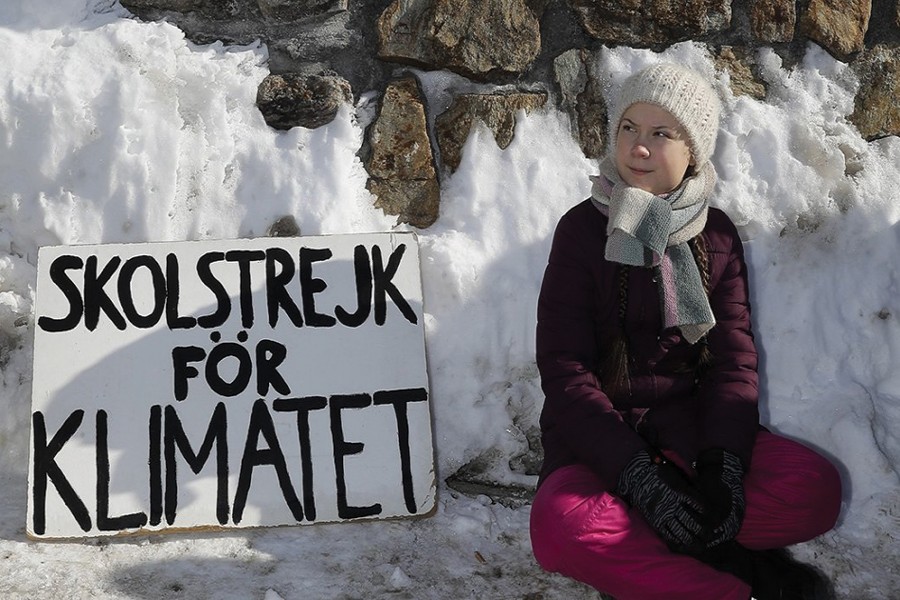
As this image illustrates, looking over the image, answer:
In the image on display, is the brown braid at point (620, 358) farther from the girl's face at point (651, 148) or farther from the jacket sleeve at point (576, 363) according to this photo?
the girl's face at point (651, 148)

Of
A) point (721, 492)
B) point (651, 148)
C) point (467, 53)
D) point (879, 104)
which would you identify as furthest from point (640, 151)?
point (879, 104)

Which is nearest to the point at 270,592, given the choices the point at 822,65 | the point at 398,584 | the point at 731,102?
the point at 398,584

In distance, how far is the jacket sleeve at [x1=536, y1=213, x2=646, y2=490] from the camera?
1.71 m

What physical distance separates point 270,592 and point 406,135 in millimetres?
Result: 1109

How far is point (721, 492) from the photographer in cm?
166

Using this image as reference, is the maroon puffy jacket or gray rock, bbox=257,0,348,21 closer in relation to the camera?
the maroon puffy jacket

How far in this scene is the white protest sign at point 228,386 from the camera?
6.80 feet

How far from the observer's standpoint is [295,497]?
2094mm

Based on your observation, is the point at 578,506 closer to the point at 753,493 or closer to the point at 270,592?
the point at 753,493

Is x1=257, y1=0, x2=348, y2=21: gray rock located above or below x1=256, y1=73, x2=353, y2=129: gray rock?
above

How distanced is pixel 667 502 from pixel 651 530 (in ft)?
0.28

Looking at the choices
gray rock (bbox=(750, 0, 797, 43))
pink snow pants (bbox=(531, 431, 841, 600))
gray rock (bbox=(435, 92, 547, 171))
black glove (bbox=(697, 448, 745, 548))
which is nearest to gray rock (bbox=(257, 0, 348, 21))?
gray rock (bbox=(435, 92, 547, 171))

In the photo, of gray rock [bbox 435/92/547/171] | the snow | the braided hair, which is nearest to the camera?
the braided hair

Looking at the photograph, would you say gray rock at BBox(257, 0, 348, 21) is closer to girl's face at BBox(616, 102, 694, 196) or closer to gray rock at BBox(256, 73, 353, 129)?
gray rock at BBox(256, 73, 353, 129)
